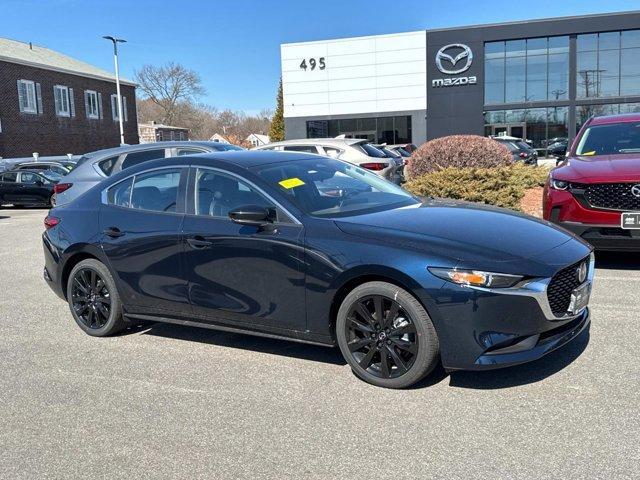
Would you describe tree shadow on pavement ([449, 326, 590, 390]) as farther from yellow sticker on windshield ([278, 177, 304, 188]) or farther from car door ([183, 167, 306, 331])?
yellow sticker on windshield ([278, 177, 304, 188])

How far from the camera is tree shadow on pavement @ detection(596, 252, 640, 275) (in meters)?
7.15

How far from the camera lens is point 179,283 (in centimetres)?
477

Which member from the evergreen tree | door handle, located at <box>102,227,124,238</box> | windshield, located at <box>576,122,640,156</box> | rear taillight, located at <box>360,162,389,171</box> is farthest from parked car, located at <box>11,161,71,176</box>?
the evergreen tree

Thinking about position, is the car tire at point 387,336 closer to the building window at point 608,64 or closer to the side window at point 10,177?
the side window at point 10,177

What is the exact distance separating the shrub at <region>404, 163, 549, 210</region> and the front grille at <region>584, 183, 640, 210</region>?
3878 millimetres

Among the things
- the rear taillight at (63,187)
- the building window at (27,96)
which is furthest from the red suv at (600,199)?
the building window at (27,96)

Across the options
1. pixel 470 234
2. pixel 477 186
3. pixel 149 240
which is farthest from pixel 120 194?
pixel 477 186

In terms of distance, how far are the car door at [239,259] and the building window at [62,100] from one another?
45.3 metres

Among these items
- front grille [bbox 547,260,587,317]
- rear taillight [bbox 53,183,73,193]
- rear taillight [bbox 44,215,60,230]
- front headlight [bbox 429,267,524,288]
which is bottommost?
front grille [bbox 547,260,587,317]

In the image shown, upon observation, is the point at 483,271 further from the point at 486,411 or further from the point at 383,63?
the point at 383,63

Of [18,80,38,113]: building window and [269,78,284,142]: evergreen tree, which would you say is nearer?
[18,80,38,113]: building window

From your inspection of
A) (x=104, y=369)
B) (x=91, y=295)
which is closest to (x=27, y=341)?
(x=91, y=295)

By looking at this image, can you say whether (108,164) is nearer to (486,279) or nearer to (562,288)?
(486,279)

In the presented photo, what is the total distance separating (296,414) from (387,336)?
2.48 ft
